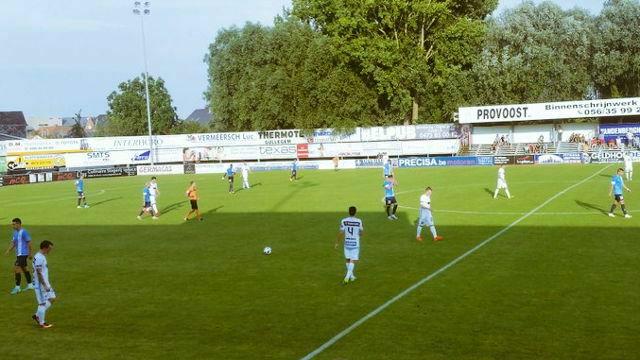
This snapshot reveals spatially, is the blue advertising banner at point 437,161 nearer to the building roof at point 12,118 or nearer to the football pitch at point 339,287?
the football pitch at point 339,287

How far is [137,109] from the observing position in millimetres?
106062

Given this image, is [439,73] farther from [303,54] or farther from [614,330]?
[614,330]

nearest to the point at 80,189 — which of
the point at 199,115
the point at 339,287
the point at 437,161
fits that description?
the point at 339,287

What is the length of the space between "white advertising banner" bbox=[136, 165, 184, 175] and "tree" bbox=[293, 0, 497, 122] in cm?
2339

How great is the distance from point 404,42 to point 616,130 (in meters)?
24.7

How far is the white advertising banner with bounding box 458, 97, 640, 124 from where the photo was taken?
64.5 metres

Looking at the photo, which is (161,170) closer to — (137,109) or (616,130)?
(137,109)

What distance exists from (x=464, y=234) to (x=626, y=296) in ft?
31.6

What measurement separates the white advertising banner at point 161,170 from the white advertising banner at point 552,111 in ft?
106

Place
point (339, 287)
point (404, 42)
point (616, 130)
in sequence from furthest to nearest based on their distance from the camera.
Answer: point (404, 42) → point (616, 130) → point (339, 287)

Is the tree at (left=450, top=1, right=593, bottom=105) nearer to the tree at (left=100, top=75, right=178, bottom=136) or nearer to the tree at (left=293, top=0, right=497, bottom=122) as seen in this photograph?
the tree at (left=293, top=0, right=497, bottom=122)

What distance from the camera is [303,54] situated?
81.3 m

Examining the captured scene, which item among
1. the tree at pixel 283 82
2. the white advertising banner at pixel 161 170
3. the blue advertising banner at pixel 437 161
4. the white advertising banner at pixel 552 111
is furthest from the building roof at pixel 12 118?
the white advertising banner at pixel 552 111

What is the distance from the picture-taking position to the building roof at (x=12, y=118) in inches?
5758
